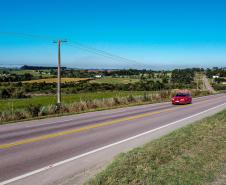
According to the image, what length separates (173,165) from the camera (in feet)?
21.0

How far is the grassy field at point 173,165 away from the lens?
5.46 metres

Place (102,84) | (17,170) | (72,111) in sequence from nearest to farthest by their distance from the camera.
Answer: (17,170), (72,111), (102,84)

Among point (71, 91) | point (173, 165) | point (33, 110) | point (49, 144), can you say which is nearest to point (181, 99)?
point (33, 110)

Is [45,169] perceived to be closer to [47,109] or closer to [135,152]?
[135,152]

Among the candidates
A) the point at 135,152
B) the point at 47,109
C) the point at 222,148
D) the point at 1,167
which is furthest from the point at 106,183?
the point at 47,109

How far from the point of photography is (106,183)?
5309mm

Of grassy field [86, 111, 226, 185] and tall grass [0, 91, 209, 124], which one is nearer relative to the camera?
grassy field [86, 111, 226, 185]

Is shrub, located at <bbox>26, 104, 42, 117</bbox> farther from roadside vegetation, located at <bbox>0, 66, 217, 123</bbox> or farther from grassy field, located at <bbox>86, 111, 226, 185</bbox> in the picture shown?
grassy field, located at <bbox>86, 111, 226, 185</bbox>

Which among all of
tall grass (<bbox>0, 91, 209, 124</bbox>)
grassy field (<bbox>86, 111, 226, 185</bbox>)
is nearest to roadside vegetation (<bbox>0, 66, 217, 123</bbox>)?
tall grass (<bbox>0, 91, 209, 124</bbox>)

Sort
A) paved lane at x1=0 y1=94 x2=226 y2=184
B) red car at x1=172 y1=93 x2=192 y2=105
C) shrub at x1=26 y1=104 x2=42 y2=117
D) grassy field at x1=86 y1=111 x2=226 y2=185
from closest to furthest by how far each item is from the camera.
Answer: grassy field at x1=86 y1=111 x2=226 y2=185
paved lane at x1=0 y1=94 x2=226 y2=184
shrub at x1=26 y1=104 x2=42 y2=117
red car at x1=172 y1=93 x2=192 y2=105

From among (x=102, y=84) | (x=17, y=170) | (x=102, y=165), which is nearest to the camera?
(x=17, y=170)

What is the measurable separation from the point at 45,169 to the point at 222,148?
509 centimetres

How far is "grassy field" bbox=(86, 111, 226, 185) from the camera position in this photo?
17.9 feet

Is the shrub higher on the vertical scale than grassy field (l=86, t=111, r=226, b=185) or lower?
lower
